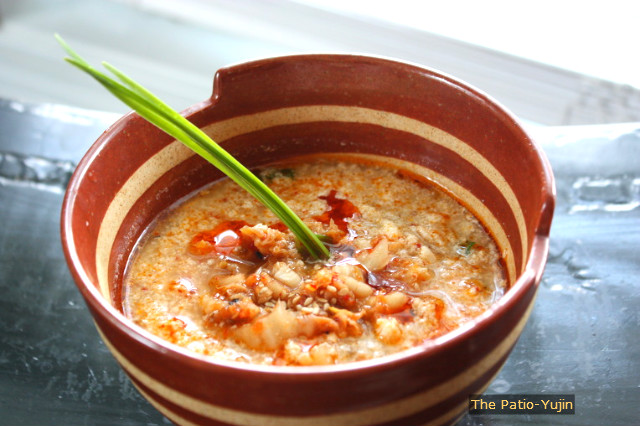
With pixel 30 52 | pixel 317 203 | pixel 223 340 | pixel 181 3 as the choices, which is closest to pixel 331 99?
pixel 317 203

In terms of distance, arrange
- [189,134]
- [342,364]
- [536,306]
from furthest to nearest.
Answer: [536,306], [189,134], [342,364]

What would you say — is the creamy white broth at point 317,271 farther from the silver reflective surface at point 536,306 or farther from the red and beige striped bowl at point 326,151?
the silver reflective surface at point 536,306

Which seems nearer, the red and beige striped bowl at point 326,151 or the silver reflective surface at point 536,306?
the red and beige striped bowl at point 326,151

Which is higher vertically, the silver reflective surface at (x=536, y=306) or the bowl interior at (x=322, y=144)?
the bowl interior at (x=322, y=144)

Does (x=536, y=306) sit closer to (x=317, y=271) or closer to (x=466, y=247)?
(x=466, y=247)

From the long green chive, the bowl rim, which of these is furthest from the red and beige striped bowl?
the long green chive

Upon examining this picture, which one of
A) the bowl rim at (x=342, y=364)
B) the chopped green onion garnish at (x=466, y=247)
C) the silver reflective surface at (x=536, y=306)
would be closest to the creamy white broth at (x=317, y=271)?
the chopped green onion garnish at (x=466, y=247)

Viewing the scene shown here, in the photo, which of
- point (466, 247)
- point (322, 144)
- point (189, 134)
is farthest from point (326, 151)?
point (189, 134)
